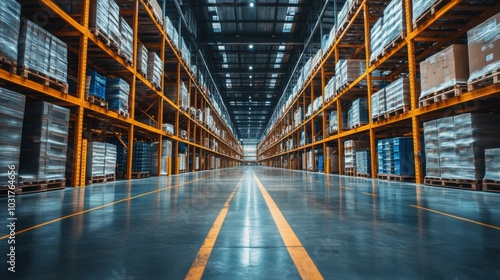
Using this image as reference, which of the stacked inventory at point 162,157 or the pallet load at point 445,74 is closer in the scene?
Result: the pallet load at point 445,74

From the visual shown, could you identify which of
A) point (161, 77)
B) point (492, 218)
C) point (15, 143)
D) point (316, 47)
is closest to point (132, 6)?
point (161, 77)

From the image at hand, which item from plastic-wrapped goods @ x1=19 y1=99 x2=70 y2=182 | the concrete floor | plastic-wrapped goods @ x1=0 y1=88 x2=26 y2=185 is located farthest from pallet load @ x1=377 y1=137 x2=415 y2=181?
plastic-wrapped goods @ x1=0 y1=88 x2=26 y2=185

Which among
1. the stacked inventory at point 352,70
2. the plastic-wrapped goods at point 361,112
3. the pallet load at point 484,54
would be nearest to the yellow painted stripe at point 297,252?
the pallet load at point 484,54

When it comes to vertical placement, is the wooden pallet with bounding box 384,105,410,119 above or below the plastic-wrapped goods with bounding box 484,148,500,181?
above

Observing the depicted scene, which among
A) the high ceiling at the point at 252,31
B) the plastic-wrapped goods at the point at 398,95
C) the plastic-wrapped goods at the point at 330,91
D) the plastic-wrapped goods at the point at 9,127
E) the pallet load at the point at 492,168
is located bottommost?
the pallet load at the point at 492,168

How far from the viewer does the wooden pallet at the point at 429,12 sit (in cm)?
681

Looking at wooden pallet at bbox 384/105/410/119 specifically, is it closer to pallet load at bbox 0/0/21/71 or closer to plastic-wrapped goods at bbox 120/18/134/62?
plastic-wrapped goods at bbox 120/18/134/62

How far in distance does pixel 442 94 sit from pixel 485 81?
97 cm

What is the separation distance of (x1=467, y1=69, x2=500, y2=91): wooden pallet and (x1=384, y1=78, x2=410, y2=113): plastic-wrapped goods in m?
2.42

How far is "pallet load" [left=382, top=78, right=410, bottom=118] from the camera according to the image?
8383 mm

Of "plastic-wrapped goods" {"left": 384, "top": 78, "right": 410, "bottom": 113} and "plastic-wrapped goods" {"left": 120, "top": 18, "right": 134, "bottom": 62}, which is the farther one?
"plastic-wrapped goods" {"left": 120, "top": 18, "right": 134, "bottom": 62}

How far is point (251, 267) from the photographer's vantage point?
167 centimetres

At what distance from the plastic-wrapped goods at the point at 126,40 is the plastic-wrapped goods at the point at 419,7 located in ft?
29.9

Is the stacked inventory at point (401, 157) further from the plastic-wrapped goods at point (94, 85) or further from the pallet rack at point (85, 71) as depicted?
the plastic-wrapped goods at point (94, 85)
